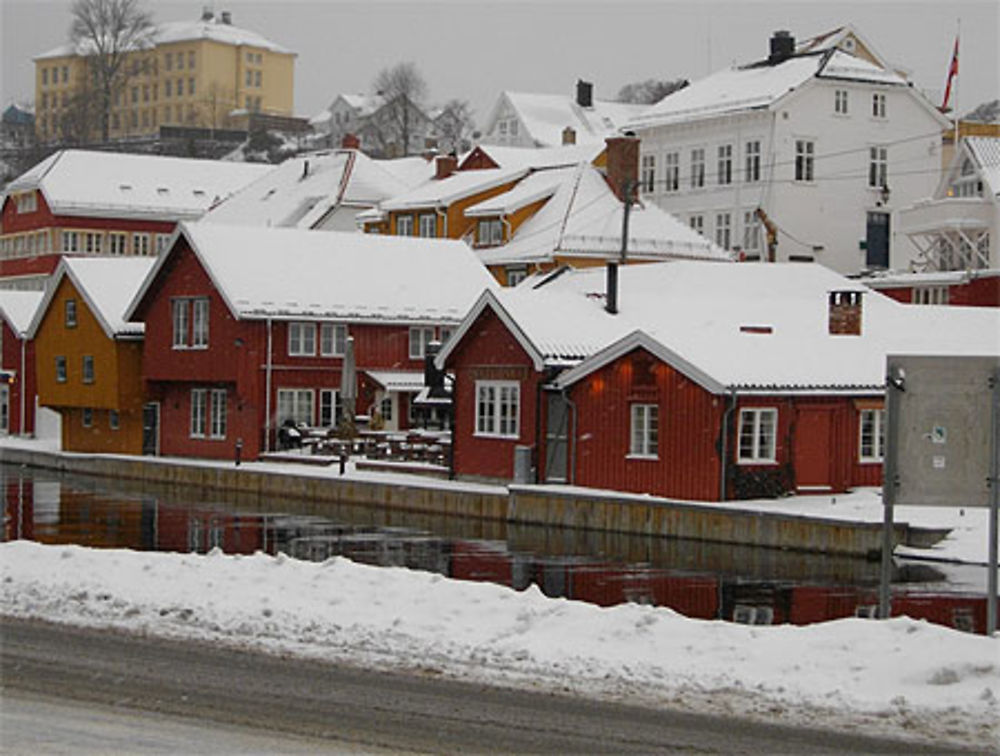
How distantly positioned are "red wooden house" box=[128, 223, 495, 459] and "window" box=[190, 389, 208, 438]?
0.15ft

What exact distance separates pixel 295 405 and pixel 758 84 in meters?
27.2

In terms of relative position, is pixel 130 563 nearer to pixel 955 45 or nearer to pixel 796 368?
pixel 796 368

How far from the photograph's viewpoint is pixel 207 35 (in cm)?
15412

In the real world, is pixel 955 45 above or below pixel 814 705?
above

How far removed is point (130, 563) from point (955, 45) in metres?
56.1

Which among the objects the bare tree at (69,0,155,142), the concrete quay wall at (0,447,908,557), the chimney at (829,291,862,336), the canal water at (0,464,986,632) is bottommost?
the canal water at (0,464,986,632)

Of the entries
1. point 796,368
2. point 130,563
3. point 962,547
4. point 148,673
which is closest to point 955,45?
point 796,368

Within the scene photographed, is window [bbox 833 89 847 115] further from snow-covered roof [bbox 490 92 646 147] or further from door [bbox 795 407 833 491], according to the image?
snow-covered roof [bbox 490 92 646 147]

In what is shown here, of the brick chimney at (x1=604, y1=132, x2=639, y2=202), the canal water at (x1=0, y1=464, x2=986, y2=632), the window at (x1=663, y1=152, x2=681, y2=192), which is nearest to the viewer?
the canal water at (x1=0, y1=464, x2=986, y2=632)

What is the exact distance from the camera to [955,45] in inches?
2692

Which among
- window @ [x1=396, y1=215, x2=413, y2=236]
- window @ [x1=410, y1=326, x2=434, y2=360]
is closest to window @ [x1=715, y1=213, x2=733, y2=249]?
window @ [x1=396, y1=215, x2=413, y2=236]

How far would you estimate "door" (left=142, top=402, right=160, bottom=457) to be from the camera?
5138 centimetres

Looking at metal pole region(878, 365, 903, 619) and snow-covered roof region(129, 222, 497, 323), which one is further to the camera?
snow-covered roof region(129, 222, 497, 323)

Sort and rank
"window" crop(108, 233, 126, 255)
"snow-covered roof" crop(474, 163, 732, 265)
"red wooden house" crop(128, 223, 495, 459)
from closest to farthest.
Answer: "red wooden house" crop(128, 223, 495, 459) < "snow-covered roof" crop(474, 163, 732, 265) < "window" crop(108, 233, 126, 255)
